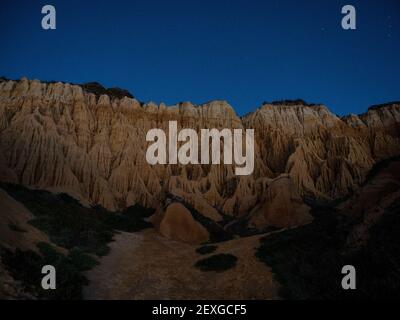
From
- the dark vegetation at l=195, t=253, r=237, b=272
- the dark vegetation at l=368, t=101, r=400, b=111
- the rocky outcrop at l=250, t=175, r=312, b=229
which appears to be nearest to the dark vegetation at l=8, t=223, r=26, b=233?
the dark vegetation at l=195, t=253, r=237, b=272

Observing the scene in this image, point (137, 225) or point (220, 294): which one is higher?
point (137, 225)

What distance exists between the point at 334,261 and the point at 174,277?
5670mm

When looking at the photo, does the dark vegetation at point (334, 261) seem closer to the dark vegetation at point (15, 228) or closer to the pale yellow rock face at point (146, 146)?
the dark vegetation at point (15, 228)

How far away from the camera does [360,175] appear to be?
194ft

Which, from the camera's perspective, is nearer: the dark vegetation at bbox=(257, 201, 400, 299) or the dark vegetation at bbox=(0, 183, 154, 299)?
the dark vegetation at bbox=(0, 183, 154, 299)

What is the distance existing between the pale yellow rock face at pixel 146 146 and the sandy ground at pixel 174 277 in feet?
76.5

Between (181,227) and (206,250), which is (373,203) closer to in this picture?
(206,250)

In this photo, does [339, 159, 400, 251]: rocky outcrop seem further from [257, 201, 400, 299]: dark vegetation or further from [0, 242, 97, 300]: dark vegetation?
[0, 242, 97, 300]: dark vegetation

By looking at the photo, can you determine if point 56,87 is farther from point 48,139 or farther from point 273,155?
point 273,155

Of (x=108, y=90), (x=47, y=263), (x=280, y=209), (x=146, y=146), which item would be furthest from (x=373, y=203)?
(x=108, y=90)

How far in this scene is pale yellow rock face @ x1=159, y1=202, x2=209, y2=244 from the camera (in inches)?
998

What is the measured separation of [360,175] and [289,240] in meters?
46.6

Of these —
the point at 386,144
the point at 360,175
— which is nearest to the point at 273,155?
the point at 360,175

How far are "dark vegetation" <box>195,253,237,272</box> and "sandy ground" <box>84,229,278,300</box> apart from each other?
0.92ft
